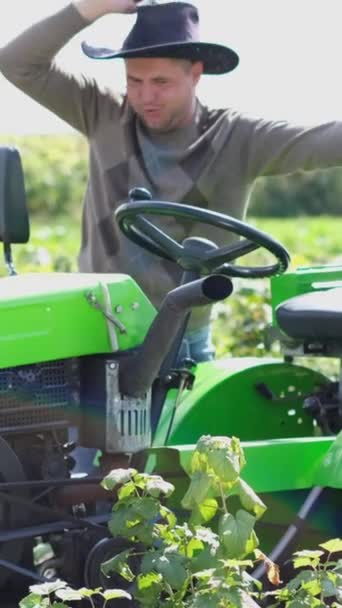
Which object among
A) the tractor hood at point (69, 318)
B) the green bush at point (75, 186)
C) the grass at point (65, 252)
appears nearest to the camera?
the tractor hood at point (69, 318)

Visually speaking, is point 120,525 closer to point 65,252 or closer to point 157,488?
point 157,488

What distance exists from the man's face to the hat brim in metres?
0.03

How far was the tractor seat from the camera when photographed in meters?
3.96

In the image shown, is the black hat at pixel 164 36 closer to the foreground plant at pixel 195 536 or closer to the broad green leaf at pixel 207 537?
the foreground plant at pixel 195 536

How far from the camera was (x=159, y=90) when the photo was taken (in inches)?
195

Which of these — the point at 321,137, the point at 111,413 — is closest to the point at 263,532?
the point at 111,413

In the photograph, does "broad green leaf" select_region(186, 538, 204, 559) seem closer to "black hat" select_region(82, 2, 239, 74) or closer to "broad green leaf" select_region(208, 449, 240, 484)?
"broad green leaf" select_region(208, 449, 240, 484)

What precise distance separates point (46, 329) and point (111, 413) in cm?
26

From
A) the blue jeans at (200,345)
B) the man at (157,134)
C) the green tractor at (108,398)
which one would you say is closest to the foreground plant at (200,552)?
the green tractor at (108,398)

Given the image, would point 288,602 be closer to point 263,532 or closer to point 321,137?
point 263,532

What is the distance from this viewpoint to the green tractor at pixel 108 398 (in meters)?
3.82

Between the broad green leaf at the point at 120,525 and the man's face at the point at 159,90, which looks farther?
the man's face at the point at 159,90

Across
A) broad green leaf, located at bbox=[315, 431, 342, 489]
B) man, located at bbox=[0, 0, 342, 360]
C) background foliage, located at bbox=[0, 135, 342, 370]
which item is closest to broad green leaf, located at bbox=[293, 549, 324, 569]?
broad green leaf, located at bbox=[315, 431, 342, 489]

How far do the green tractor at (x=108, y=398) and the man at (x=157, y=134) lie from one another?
82 centimetres
